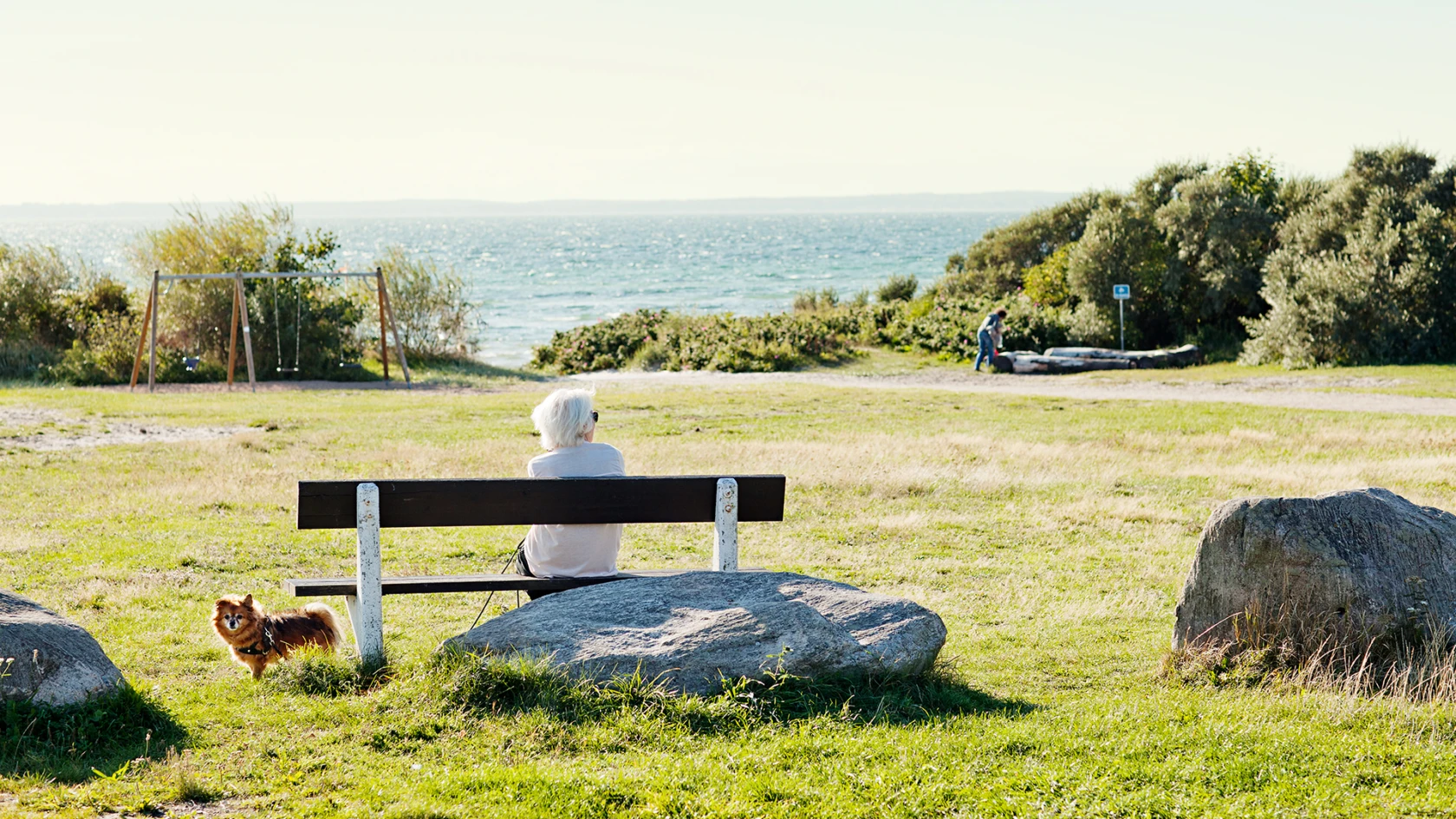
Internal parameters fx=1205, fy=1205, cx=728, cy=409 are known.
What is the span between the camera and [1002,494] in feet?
40.0

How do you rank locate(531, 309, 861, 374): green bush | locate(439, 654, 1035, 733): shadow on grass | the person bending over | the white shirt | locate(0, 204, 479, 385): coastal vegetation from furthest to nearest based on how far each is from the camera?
locate(531, 309, 861, 374): green bush, the person bending over, locate(0, 204, 479, 385): coastal vegetation, the white shirt, locate(439, 654, 1035, 733): shadow on grass

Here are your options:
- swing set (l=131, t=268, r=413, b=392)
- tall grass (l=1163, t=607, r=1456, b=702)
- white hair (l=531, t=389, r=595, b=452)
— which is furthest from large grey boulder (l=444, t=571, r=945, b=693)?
swing set (l=131, t=268, r=413, b=392)

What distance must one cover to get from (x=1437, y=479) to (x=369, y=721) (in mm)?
11260

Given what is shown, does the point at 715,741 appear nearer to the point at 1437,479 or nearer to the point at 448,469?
the point at 448,469

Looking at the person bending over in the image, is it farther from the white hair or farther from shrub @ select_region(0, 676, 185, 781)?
shrub @ select_region(0, 676, 185, 781)

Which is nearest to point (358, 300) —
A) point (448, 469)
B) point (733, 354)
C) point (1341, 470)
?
point (733, 354)

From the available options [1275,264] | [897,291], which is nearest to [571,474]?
[1275,264]

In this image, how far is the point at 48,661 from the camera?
4.52 metres

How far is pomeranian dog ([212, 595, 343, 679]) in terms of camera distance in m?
5.64

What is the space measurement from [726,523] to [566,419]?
0.94 metres

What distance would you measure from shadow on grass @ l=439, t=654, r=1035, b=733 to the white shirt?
3.33 ft

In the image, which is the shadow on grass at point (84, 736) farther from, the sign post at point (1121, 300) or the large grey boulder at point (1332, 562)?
the sign post at point (1121, 300)

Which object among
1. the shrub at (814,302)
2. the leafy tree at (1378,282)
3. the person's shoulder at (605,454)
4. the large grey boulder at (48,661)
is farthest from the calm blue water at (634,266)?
the large grey boulder at (48,661)

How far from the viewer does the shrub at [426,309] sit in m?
29.7
